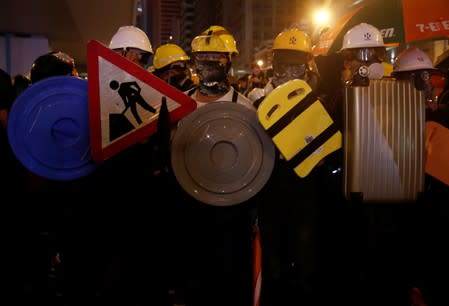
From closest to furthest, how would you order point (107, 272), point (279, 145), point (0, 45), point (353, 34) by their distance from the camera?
point (279, 145)
point (107, 272)
point (353, 34)
point (0, 45)

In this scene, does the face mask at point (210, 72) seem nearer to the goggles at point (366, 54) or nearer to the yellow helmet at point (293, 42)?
the yellow helmet at point (293, 42)

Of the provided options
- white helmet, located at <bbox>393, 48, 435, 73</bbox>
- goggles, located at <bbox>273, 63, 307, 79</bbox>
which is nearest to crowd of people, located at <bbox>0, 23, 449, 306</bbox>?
goggles, located at <bbox>273, 63, 307, 79</bbox>

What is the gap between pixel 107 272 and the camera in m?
3.29

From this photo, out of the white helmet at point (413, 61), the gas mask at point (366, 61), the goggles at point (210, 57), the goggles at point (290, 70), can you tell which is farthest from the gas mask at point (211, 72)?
the white helmet at point (413, 61)

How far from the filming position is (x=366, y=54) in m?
3.45

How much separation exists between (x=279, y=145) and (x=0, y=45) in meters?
14.3

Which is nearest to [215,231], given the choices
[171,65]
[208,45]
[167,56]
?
[208,45]

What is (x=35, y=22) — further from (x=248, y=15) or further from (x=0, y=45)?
(x=248, y=15)

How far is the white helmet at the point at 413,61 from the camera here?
13.7 feet

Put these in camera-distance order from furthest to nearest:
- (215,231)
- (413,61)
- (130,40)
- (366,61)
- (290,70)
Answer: (130,40) < (413,61) < (290,70) < (366,61) < (215,231)

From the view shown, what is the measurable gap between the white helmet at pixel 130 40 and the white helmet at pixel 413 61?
2.61 meters

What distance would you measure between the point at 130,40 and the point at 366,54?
2.49 metres

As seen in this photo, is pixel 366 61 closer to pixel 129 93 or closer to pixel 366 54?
pixel 366 54

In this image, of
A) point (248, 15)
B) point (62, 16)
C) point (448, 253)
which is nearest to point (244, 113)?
point (448, 253)
